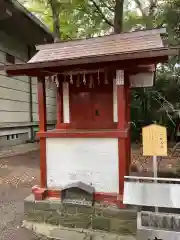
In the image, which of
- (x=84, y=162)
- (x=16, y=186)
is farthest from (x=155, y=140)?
(x=16, y=186)

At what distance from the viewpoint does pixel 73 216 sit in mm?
4203

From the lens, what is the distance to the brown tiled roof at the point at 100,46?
4.22m

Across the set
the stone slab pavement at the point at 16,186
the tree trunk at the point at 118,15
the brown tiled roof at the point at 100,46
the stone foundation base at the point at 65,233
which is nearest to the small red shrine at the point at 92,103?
the brown tiled roof at the point at 100,46

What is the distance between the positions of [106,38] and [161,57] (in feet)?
5.92

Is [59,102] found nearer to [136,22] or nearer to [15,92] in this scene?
[15,92]

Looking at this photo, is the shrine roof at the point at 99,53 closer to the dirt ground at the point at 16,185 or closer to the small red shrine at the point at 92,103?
the small red shrine at the point at 92,103

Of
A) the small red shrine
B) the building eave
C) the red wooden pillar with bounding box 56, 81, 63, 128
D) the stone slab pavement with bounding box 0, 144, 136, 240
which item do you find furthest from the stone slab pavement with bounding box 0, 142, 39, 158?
the building eave

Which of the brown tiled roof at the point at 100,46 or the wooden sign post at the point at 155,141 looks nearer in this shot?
the wooden sign post at the point at 155,141

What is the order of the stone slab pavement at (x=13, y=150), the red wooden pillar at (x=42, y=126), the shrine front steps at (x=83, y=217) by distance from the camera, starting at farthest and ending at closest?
the stone slab pavement at (x=13, y=150) → the red wooden pillar at (x=42, y=126) → the shrine front steps at (x=83, y=217)

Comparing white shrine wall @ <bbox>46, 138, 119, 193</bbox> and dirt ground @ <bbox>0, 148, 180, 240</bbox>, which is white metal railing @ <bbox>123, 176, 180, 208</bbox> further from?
dirt ground @ <bbox>0, 148, 180, 240</bbox>

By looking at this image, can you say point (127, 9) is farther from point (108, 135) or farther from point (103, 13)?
point (108, 135)

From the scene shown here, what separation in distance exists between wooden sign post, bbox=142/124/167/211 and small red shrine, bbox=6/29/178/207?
0.43m

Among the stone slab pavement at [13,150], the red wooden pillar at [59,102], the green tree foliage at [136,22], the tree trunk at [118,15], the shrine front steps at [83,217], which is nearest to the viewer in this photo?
the shrine front steps at [83,217]

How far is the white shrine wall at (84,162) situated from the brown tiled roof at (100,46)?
1.53 meters
